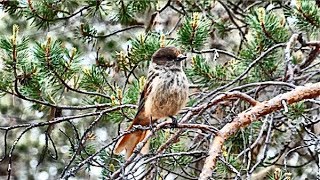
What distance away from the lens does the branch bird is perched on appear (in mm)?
2176

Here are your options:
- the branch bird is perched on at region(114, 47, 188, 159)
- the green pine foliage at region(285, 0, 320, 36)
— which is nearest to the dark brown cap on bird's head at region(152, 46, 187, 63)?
the branch bird is perched on at region(114, 47, 188, 159)

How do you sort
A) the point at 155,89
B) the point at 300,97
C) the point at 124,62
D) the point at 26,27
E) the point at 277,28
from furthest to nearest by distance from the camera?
the point at 26,27 → the point at 124,62 → the point at 277,28 → the point at 155,89 → the point at 300,97

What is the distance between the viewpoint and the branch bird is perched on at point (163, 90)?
2176mm

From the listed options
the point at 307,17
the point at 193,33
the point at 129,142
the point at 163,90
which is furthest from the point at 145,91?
the point at 307,17

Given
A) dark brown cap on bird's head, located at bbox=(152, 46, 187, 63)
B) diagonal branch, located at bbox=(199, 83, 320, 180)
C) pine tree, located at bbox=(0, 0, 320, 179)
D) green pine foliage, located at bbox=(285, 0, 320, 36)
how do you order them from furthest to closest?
green pine foliage, located at bbox=(285, 0, 320, 36) → dark brown cap on bird's head, located at bbox=(152, 46, 187, 63) → pine tree, located at bbox=(0, 0, 320, 179) → diagonal branch, located at bbox=(199, 83, 320, 180)

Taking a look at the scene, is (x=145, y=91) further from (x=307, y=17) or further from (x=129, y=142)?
(x=307, y=17)

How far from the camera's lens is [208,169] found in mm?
1532

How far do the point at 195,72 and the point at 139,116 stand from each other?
1.27ft

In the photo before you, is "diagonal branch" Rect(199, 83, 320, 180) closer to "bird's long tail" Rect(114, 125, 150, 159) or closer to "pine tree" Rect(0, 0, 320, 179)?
"pine tree" Rect(0, 0, 320, 179)

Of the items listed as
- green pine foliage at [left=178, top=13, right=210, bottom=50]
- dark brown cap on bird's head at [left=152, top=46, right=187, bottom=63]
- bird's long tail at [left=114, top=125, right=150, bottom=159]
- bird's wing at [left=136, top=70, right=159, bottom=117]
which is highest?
green pine foliage at [left=178, top=13, right=210, bottom=50]

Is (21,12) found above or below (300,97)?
above

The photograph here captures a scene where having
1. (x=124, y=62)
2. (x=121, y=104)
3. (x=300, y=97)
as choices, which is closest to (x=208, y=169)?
(x=300, y=97)

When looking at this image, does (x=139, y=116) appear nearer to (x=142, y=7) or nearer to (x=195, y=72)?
(x=195, y=72)

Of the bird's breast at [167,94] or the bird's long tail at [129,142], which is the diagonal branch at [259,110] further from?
the bird's long tail at [129,142]
